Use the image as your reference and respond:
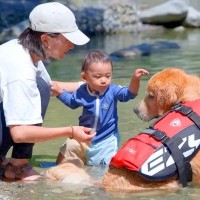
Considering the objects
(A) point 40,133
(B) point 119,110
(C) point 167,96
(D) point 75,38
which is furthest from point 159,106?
(B) point 119,110

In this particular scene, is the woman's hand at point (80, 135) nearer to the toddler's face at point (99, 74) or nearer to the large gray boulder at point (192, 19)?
the toddler's face at point (99, 74)

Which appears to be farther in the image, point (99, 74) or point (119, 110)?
point (119, 110)

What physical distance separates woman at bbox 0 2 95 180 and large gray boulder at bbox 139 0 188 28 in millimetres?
11230

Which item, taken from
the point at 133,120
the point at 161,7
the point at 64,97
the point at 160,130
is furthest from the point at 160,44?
the point at 160,130

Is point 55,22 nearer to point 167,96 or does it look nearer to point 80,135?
point 80,135

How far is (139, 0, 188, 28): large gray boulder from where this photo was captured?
16219 mm

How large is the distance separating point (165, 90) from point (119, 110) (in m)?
2.24

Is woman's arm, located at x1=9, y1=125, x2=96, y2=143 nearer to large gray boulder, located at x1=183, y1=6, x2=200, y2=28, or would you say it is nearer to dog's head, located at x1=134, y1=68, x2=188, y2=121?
dog's head, located at x1=134, y1=68, x2=188, y2=121

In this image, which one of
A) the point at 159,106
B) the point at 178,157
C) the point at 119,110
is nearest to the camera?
the point at 178,157

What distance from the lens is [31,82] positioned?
489 cm

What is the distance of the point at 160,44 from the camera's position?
497 inches

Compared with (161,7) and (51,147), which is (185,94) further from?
(161,7)

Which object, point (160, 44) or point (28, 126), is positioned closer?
point (28, 126)

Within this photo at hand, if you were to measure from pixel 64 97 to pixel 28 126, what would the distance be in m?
0.89
